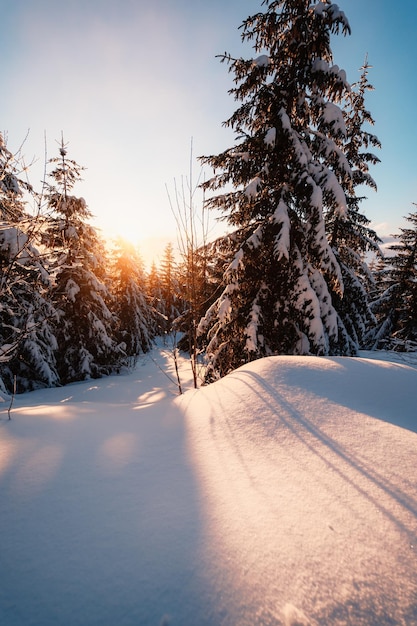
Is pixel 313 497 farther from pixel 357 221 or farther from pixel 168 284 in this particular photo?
pixel 168 284

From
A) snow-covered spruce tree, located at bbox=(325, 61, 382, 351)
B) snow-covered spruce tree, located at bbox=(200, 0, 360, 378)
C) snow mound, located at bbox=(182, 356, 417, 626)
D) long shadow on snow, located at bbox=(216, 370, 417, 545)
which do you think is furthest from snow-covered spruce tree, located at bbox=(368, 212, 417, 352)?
long shadow on snow, located at bbox=(216, 370, 417, 545)

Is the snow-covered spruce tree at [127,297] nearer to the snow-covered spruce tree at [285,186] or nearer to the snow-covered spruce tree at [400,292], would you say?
the snow-covered spruce tree at [285,186]

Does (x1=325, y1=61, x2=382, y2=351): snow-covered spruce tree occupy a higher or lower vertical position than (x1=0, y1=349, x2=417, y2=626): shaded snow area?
higher

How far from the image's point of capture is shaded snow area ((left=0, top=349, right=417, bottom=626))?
1.38m

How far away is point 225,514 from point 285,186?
6.68 m

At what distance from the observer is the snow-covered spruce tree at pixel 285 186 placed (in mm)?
5902

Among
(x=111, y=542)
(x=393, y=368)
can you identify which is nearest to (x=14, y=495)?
(x=111, y=542)

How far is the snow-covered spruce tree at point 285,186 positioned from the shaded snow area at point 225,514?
2.97m

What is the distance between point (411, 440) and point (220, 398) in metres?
2.42

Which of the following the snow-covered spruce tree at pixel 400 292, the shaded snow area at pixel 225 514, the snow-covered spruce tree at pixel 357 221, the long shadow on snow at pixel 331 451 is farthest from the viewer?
the snow-covered spruce tree at pixel 400 292

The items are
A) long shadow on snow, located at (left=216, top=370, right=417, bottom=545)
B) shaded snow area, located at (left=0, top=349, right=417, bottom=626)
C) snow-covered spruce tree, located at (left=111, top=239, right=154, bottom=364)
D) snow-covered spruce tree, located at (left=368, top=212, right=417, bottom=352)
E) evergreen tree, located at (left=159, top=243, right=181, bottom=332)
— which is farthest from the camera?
evergreen tree, located at (left=159, top=243, right=181, bottom=332)

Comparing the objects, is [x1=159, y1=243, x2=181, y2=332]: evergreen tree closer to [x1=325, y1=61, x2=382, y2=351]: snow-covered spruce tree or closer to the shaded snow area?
[x1=325, y1=61, x2=382, y2=351]: snow-covered spruce tree

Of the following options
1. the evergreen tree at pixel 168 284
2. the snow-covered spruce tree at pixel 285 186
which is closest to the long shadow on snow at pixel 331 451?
the snow-covered spruce tree at pixel 285 186

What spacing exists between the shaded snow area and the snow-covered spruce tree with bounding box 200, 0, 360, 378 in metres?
2.97
